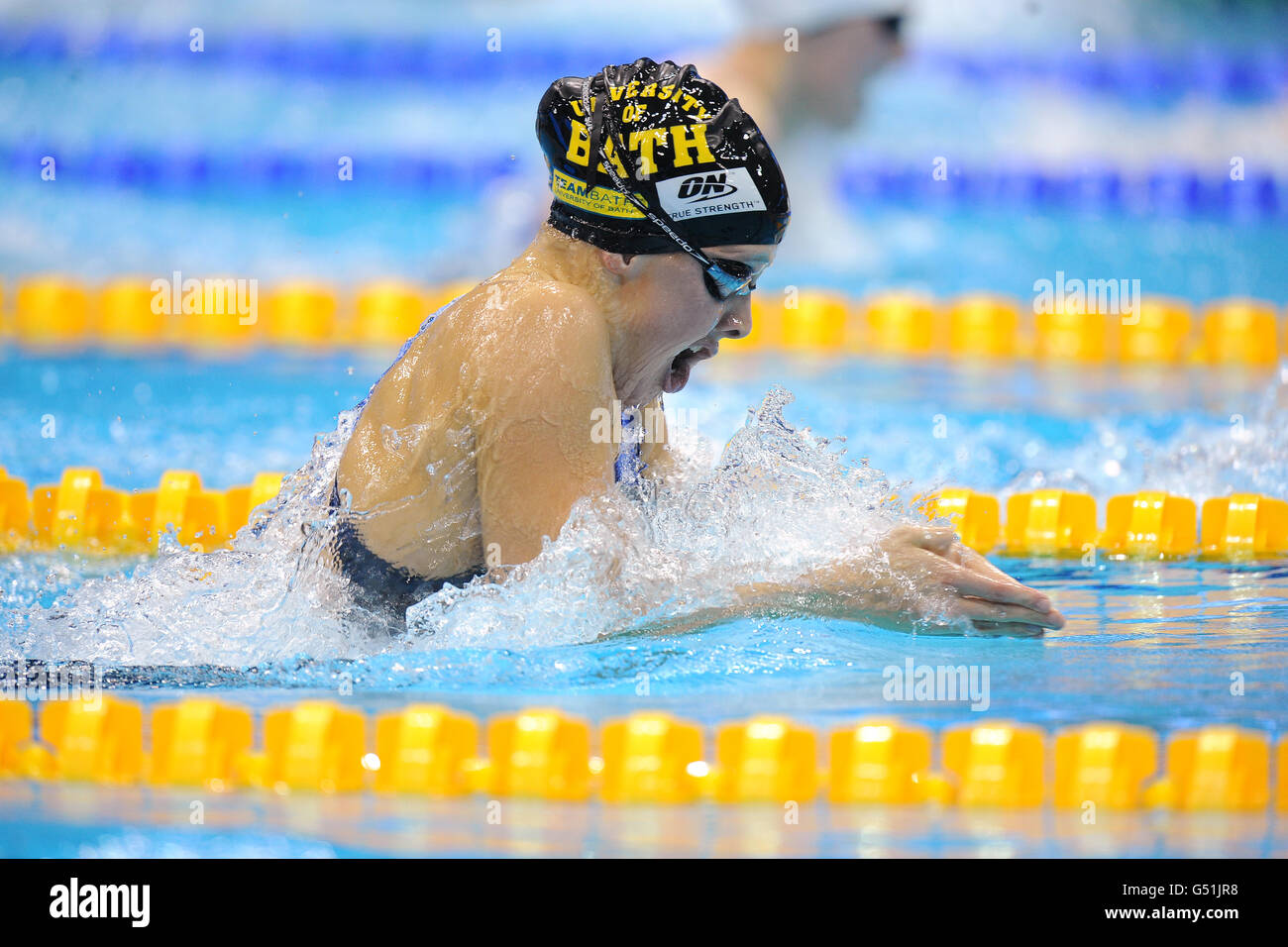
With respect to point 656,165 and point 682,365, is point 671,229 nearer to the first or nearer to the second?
point 656,165

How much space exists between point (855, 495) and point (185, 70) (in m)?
7.95

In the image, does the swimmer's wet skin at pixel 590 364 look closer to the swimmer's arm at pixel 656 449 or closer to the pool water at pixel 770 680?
the pool water at pixel 770 680

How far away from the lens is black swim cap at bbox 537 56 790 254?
2441 millimetres

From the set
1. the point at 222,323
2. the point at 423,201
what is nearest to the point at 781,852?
the point at 222,323

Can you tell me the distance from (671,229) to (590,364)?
0.99ft

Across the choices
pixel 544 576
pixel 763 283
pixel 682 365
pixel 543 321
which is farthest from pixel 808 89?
pixel 544 576

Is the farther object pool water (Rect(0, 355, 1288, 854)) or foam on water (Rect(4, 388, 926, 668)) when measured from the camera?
pool water (Rect(0, 355, 1288, 854))

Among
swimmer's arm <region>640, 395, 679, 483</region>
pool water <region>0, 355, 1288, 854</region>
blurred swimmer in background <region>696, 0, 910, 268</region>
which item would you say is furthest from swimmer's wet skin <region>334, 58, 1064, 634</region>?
blurred swimmer in background <region>696, 0, 910, 268</region>

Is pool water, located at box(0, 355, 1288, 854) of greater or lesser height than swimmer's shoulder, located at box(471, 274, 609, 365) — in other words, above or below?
below

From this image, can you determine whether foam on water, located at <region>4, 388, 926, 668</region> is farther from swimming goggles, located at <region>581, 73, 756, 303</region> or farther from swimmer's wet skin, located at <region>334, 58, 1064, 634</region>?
swimming goggles, located at <region>581, 73, 756, 303</region>

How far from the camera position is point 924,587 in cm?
231

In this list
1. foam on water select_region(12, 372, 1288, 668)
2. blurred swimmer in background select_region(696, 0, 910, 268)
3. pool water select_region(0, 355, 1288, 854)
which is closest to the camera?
foam on water select_region(12, 372, 1288, 668)

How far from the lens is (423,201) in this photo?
343 inches
